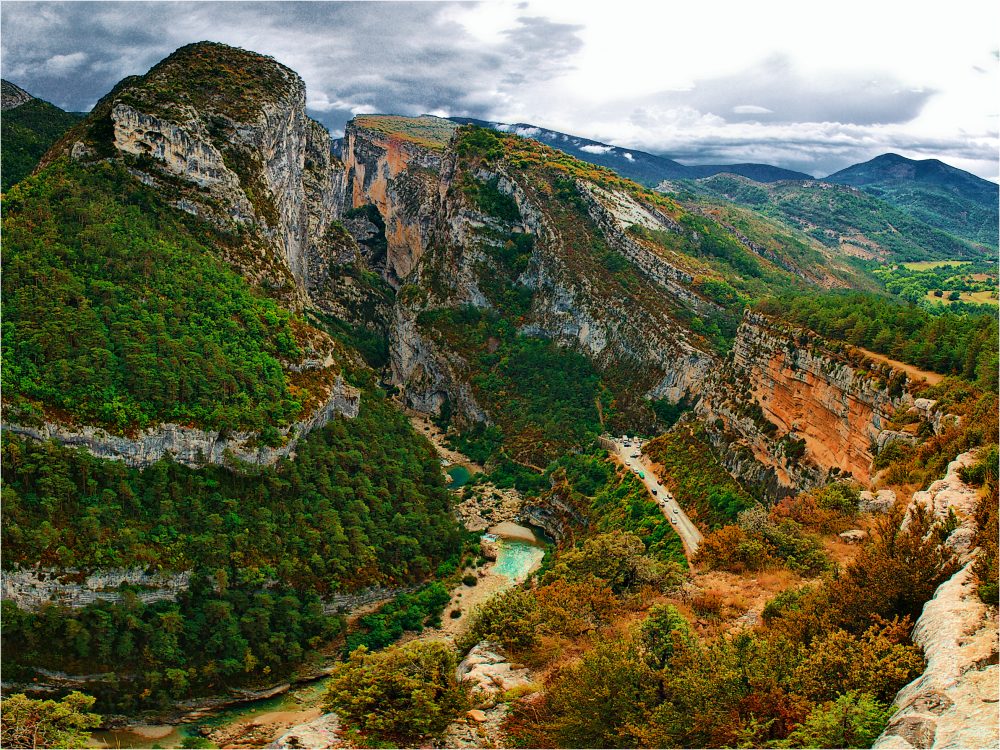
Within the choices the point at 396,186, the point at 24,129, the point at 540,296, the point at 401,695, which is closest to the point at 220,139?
the point at 24,129

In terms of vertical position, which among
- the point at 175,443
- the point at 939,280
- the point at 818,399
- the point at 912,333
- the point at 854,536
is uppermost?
the point at 939,280

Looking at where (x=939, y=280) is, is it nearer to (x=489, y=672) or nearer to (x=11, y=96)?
(x=489, y=672)

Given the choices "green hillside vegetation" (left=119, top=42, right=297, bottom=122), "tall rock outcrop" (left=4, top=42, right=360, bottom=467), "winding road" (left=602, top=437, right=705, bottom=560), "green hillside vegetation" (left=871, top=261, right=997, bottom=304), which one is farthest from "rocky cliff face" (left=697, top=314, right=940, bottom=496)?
"green hillside vegetation" (left=871, top=261, right=997, bottom=304)

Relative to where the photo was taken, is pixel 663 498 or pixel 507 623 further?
pixel 663 498

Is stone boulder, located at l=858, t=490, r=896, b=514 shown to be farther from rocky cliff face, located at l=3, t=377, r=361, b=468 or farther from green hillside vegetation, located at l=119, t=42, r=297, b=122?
green hillside vegetation, located at l=119, t=42, r=297, b=122

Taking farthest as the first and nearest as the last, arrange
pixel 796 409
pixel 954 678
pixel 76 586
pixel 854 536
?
pixel 796 409, pixel 76 586, pixel 854 536, pixel 954 678

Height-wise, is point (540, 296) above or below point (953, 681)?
above

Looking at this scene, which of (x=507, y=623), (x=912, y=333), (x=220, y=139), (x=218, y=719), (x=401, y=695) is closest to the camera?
(x=401, y=695)
